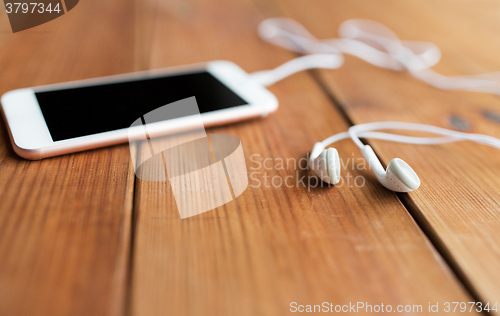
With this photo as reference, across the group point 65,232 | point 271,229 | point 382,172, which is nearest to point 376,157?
point 382,172

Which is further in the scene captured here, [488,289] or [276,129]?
[276,129]

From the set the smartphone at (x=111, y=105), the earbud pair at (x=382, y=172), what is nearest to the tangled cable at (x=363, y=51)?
the smartphone at (x=111, y=105)

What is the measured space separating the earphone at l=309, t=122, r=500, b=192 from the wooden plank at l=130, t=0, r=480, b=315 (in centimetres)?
2

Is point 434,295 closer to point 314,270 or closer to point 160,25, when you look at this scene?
point 314,270

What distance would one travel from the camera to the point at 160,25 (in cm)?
92

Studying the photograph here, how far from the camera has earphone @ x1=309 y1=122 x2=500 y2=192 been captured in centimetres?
39

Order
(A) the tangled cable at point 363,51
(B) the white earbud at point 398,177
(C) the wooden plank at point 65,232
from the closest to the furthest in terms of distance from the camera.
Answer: (C) the wooden plank at point 65,232 → (B) the white earbud at point 398,177 → (A) the tangled cable at point 363,51

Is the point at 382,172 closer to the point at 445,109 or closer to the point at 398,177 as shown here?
the point at 398,177

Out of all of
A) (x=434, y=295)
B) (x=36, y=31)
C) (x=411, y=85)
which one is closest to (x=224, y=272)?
(x=434, y=295)

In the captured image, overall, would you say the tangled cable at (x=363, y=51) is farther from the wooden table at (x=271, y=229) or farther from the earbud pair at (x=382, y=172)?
the earbud pair at (x=382, y=172)

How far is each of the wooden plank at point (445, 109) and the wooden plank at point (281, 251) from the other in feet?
0.11

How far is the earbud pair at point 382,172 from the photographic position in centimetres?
38

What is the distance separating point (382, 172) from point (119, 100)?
389 millimetres

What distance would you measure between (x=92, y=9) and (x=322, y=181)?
0.90m
